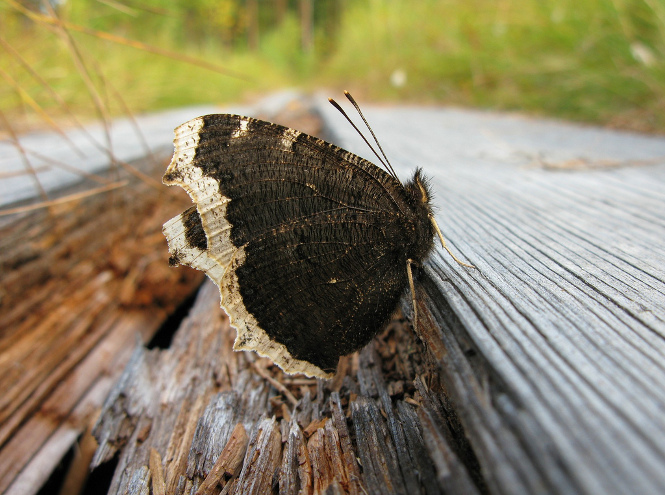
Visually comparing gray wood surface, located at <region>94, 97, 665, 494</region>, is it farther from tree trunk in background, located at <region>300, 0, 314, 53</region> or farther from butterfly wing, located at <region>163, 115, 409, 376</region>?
tree trunk in background, located at <region>300, 0, 314, 53</region>

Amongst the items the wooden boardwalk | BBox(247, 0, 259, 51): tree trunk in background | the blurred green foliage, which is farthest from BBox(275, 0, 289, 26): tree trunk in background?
the wooden boardwalk

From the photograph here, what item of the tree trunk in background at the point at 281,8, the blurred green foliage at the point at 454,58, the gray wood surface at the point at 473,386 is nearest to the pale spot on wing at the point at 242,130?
the gray wood surface at the point at 473,386

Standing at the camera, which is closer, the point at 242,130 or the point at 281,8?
the point at 242,130

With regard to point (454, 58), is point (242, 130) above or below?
below

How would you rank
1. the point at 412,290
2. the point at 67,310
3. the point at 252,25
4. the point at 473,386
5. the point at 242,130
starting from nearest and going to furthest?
1. the point at 473,386
2. the point at 412,290
3. the point at 242,130
4. the point at 67,310
5. the point at 252,25

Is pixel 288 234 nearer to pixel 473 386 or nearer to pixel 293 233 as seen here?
pixel 293 233

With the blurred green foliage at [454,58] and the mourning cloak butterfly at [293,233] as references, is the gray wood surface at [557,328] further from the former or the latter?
the blurred green foliage at [454,58]

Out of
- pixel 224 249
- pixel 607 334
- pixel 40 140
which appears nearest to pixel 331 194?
pixel 224 249

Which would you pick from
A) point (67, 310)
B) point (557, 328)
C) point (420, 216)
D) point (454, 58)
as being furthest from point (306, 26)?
point (557, 328)
